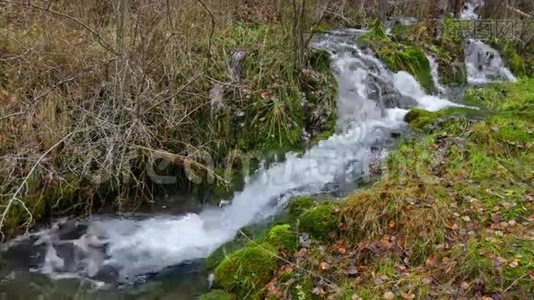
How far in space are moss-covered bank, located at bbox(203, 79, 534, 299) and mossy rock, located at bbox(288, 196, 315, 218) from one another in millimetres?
17

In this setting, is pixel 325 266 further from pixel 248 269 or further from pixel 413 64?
pixel 413 64

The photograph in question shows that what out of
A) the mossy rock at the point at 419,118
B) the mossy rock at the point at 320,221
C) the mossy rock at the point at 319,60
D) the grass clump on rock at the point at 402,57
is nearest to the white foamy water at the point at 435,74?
the grass clump on rock at the point at 402,57

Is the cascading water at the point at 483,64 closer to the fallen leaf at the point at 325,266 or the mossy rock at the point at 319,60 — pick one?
the mossy rock at the point at 319,60

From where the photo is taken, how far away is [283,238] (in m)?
4.88

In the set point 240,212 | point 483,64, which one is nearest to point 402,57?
point 483,64

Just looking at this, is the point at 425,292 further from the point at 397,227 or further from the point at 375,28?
the point at 375,28

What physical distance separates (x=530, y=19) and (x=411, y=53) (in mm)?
4045

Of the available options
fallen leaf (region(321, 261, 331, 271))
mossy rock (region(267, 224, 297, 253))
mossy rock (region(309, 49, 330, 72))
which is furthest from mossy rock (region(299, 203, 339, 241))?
mossy rock (region(309, 49, 330, 72))

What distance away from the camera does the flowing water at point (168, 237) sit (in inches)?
193

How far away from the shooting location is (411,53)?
10203mm

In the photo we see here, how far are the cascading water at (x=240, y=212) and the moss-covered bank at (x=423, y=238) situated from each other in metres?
0.86

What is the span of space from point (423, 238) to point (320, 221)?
0.98m

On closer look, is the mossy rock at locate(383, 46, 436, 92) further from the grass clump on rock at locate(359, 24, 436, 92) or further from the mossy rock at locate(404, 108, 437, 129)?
the mossy rock at locate(404, 108, 437, 129)

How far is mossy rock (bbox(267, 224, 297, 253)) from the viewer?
189 inches
